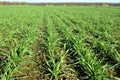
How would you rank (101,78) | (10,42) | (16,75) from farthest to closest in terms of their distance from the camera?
(10,42), (16,75), (101,78)

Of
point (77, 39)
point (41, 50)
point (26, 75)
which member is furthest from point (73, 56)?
point (26, 75)

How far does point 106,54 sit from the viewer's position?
6773mm

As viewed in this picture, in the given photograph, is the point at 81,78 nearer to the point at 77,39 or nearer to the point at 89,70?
the point at 89,70

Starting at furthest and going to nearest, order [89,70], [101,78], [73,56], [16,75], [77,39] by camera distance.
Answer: [77,39], [73,56], [16,75], [89,70], [101,78]

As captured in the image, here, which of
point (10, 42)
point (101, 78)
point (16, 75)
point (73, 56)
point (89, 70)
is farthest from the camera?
point (10, 42)

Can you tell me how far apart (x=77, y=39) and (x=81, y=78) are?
8.16 ft

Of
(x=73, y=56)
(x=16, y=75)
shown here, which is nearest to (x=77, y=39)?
(x=73, y=56)

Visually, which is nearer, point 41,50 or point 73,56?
point 73,56

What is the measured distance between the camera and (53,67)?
5438mm

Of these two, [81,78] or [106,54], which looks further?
[106,54]

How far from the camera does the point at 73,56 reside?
674 centimetres

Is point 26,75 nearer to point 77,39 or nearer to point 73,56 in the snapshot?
point 73,56

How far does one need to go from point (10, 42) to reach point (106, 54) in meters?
3.76

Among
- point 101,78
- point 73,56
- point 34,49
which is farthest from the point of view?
point 34,49
